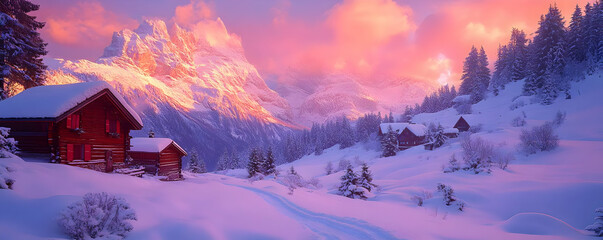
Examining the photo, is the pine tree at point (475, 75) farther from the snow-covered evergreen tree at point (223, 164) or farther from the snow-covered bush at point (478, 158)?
the snow-covered evergreen tree at point (223, 164)

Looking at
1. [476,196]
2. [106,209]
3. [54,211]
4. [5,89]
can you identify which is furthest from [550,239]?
[5,89]

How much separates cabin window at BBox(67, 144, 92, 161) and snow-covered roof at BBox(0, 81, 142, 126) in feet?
7.29

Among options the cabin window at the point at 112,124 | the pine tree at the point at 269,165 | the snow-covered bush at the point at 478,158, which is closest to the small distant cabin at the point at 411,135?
the pine tree at the point at 269,165

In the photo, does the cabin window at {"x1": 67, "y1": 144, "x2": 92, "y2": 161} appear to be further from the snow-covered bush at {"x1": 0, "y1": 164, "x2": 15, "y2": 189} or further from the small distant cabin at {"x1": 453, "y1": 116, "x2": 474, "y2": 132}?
the small distant cabin at {"x1": 453, "y1": 116, "x2": 474, "y2": 132}

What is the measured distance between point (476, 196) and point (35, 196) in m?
21.8

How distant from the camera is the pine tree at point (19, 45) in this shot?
1672 cm

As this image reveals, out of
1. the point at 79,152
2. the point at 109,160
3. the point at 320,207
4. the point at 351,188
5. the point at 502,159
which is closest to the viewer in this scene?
the point at 320,207

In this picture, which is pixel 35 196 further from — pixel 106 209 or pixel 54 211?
pixel 106 209

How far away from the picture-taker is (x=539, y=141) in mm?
27812

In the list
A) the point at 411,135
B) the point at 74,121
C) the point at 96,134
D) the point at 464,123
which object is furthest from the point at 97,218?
the point at 411,135

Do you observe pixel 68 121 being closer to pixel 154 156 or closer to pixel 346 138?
pixel 154 156

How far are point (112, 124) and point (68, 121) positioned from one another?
3063 millimetres

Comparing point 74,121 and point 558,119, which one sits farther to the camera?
point 558,119

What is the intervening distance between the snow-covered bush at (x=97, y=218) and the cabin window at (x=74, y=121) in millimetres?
11450
